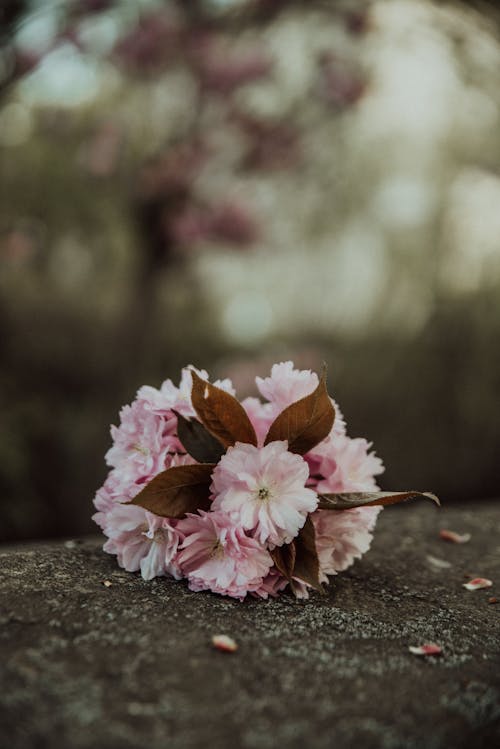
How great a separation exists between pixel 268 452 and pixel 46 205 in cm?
257

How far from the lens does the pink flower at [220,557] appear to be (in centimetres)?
96

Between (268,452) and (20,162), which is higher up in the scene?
(20,162)

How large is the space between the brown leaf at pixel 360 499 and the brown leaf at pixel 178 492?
0.51ft

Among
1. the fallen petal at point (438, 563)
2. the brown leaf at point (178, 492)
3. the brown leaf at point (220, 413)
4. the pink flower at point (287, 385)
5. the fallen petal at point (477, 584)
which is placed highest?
the pink flower at point (287, 385)

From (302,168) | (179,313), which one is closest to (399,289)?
(302,168)

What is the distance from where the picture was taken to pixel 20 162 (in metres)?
3.22

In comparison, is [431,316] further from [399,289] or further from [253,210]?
[253,210]

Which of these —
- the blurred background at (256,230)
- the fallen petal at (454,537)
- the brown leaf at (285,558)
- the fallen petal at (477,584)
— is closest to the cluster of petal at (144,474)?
the brown leaf at (285,558)

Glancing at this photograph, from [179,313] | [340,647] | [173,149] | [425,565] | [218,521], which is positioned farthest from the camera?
[179,313]

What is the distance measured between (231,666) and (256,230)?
264 cm

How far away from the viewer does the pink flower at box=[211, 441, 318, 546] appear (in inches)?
36.9

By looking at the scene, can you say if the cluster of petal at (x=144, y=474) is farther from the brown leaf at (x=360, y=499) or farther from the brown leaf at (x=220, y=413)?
the brown leaf at (x=360, y=499)

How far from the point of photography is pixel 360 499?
1.02m

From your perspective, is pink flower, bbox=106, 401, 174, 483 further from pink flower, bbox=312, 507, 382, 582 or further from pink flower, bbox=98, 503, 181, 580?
pink flower, bbox=312, 507, 382, 582
